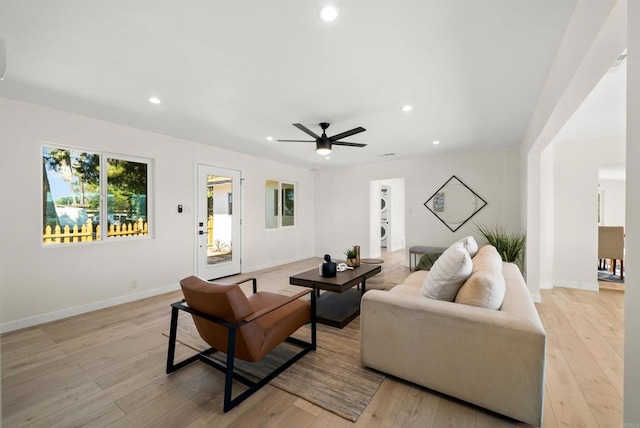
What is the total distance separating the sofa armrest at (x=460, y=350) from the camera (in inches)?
61.2

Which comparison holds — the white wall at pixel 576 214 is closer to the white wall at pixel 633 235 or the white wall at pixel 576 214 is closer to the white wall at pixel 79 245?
the white wall at pixel 633 235

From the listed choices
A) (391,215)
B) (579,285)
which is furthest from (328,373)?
(391,215)

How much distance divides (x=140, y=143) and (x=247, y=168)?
2.01m

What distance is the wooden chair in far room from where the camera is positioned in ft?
14.8

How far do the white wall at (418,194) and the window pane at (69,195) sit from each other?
494cm

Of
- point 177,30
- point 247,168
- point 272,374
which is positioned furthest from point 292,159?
point 272,374

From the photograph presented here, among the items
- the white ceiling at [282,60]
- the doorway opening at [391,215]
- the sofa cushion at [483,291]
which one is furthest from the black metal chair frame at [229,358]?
the doorway opening at [391,215]

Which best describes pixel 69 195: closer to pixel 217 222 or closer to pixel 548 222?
pixel 217 222

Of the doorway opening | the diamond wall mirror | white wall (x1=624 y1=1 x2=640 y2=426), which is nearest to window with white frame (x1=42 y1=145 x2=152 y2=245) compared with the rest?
white wall (x1=624 y1=1 x2=640 y2=426)

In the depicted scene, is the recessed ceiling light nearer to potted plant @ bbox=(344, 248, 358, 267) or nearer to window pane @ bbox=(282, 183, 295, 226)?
potted plant @ bbox=(344, 248, 358, 267)

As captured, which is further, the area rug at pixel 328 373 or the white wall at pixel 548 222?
the white wall at pixel 548 222

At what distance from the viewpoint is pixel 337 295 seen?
153 inches

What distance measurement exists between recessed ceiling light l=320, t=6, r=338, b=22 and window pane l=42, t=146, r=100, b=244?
11.7ft

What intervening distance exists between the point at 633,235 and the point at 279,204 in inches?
236
